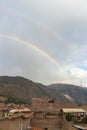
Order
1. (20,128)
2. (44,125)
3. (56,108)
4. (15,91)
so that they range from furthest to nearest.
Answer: (15,91) → (56,108) → (44,125) → (20,128)

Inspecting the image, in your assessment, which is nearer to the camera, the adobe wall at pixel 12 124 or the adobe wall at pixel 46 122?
the adobe wall at pixel 12 124

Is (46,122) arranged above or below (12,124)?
above

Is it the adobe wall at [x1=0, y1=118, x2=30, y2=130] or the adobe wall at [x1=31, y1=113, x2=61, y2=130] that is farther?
the adobe wall at [x1=31, y1=113, x2=61, y2=130]

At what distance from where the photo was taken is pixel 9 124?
32.1 metres

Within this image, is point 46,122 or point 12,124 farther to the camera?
point 46,122

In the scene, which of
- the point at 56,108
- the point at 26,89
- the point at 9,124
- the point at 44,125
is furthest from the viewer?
the point at 26,89

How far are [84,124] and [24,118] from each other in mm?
16628

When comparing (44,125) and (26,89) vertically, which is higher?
(26,89)

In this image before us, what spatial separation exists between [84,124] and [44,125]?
9027mm

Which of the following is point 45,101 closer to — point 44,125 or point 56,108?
point 56,108

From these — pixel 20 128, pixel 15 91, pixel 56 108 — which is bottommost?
pixel 20 128

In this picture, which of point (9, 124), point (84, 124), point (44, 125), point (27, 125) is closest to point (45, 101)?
point (84, 124)

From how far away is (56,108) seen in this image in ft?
229

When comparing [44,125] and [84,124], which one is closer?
[44,125]
